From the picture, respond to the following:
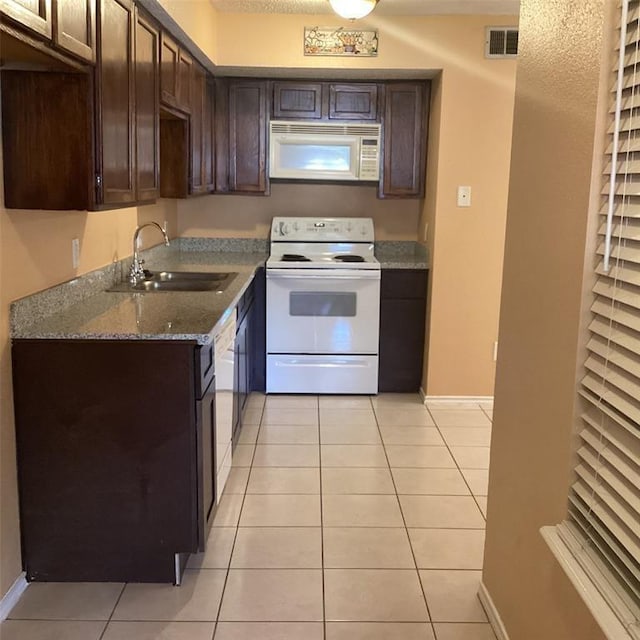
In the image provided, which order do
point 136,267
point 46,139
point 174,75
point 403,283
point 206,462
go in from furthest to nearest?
point 403,283, point 136,267, point 174,75, point 206,462, point 46,139

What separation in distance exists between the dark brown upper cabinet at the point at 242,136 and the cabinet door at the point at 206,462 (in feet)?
7.95

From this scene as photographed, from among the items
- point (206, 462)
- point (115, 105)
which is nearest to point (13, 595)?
point (206, 462)

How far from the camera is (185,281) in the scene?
3.93 metres

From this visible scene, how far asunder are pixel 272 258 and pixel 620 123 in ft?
11.4

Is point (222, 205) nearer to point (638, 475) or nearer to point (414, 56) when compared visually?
point (414, 56)

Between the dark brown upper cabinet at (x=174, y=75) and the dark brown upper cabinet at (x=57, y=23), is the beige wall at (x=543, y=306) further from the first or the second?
the dark brown upper cabinet at (x=174, y=75)

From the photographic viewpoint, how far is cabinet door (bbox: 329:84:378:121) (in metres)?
4.62

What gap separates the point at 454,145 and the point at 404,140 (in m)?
A: 0.45

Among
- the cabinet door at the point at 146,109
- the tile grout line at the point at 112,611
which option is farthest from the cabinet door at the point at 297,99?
the tile grout line at the point at 112,611

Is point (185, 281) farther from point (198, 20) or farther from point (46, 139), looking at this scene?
point (46, 139)

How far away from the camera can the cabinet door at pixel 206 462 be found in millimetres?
2432

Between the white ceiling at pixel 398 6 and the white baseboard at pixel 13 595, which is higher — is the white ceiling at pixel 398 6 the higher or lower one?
the higher one

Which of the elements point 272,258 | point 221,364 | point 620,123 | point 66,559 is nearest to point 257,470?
point 221,364

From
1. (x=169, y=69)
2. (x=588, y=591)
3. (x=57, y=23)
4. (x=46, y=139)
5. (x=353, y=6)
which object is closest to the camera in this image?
(x=588, y=591)
